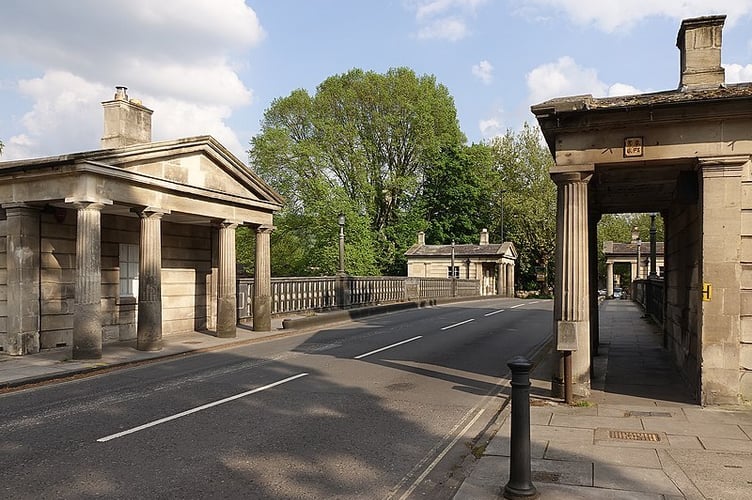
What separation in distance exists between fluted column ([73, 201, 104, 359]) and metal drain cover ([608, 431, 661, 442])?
36.1 feet

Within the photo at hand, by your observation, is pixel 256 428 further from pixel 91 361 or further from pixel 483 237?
pixel 483 237

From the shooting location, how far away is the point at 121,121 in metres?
16.6

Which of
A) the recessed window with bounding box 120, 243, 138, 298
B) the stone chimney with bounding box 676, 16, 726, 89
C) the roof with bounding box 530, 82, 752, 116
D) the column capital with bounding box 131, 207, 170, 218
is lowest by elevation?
the recessed window with bounding box 120, 243, 138, 298

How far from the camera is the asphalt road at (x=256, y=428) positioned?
18.4 ft

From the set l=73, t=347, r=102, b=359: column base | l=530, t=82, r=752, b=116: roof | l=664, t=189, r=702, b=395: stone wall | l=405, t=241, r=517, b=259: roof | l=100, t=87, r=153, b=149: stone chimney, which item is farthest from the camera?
l=405, t=241, r=517, b=259: roof

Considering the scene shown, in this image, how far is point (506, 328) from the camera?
21.2 m

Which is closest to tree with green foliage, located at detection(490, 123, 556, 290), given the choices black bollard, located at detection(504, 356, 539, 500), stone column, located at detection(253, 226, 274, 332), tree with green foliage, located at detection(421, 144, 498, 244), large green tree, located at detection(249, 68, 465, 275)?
tree with green foliage, located at detection(421, 144, 498, 244)

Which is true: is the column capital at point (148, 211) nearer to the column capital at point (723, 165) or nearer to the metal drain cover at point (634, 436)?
the metal drain cover at point (634, 436)

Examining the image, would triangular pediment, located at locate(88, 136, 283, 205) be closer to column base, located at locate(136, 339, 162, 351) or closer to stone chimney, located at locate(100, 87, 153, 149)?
stone chimney, located at locate(100, 87, 153, 149)

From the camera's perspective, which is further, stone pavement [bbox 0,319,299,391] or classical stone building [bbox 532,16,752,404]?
stone pavement [bbox 0,319,299,391]

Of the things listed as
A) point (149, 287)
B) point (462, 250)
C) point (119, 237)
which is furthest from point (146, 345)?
point (462, 250)

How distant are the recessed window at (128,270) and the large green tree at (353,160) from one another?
2809 centimetres

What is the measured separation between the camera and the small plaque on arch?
902cm

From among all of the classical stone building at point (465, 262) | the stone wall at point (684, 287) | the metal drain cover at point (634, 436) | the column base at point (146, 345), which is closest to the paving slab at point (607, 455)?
the metal drain cover at point (634, 436)
